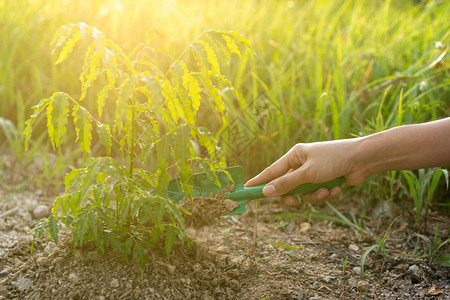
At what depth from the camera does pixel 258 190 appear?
68.8 inches

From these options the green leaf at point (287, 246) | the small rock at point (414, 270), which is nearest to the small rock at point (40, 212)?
the green leaf at point (287, 246)

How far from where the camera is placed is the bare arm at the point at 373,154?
160 cm

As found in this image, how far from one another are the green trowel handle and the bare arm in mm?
53

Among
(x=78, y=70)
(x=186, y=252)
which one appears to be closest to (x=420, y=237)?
(x=186, y=252)

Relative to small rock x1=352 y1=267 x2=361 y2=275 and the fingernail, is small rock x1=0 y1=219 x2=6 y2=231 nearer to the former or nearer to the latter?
the fingernail

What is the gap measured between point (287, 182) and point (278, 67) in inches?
57.7

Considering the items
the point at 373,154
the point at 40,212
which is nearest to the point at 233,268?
the point at 373,154

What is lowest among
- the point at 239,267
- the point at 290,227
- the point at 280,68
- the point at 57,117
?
the point at 290,227

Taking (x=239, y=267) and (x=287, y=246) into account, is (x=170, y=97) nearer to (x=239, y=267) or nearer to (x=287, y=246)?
(x=239, y=267)

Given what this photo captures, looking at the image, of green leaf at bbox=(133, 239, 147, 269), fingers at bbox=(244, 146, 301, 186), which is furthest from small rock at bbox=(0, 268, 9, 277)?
fingers at bbox=(244, 146, 301, 186)

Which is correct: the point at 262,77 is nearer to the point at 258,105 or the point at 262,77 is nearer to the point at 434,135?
the point at 258,105

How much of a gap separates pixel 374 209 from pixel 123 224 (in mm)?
1405

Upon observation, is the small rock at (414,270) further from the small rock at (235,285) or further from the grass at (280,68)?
the small rock at (235,285)

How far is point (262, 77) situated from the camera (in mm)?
3016
